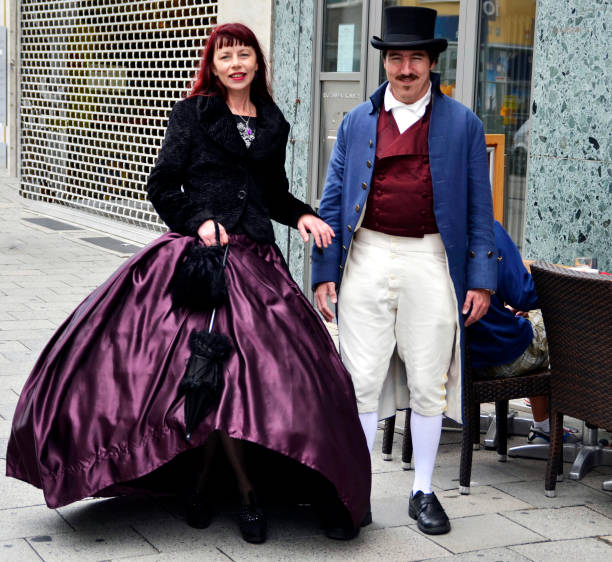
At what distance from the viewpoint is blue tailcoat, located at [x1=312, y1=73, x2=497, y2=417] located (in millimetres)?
3957

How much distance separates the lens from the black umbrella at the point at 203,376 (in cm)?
357

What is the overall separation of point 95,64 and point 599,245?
9.20 metres

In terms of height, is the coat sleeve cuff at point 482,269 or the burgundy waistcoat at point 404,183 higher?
the burgundy waistcoat at point 404,183

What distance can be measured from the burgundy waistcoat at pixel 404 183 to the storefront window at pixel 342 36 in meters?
4.33

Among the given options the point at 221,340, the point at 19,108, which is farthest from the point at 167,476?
the point at 19,108

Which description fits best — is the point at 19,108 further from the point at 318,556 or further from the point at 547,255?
the point at 318,556

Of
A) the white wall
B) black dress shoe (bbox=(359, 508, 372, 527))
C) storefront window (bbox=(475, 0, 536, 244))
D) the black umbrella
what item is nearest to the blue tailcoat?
the black umbrella

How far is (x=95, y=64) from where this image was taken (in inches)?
540

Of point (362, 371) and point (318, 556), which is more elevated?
point (362, 371)

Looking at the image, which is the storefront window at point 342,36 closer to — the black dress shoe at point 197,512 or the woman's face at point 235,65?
the woman's face at point 235,65

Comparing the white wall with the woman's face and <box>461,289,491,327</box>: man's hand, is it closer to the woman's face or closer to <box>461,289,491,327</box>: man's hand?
the woman's face

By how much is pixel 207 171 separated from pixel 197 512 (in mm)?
1258

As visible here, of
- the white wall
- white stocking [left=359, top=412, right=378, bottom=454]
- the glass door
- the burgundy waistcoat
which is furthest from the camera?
the white wall

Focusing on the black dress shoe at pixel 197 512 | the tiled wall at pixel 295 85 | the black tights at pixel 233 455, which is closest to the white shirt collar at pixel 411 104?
the black tights at pixel 233 455
